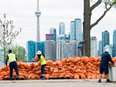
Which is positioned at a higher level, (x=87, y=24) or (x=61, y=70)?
(x=87, y=24)

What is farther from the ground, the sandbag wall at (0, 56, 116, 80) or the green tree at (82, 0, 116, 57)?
the green tree at (82, 0, 116, 57)

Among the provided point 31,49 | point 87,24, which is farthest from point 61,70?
point 31,49

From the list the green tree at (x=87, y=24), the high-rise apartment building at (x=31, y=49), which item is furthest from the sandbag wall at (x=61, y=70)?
the high-rise apartment building at (x=31, y=49)

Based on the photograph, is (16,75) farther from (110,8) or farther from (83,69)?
(110,8)

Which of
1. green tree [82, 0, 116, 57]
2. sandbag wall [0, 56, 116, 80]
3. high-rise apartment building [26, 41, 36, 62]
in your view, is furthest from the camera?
high-rise apartment building [26, 41, 36, 62]

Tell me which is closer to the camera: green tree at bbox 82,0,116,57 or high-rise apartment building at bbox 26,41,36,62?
green tree at bbox 82,0,116,57

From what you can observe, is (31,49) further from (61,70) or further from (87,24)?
(61,70)

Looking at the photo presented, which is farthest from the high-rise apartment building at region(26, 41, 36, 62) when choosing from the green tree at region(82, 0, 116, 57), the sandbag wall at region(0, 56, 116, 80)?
the sandbag wall at region(0, 56, 116, 80)

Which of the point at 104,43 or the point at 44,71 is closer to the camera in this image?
the point at 44,71

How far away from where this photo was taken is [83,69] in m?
14.1

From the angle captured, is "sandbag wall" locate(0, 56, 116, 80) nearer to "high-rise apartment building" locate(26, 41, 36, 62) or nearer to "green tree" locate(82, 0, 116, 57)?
"green tree" locate(82, 0, 116, 57)

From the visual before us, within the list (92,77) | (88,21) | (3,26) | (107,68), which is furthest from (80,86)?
(3,26)

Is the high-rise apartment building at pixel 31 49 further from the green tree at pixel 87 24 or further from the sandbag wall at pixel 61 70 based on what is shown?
the sandbag wall at pixel 61 70

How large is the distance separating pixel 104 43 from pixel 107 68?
599ft
